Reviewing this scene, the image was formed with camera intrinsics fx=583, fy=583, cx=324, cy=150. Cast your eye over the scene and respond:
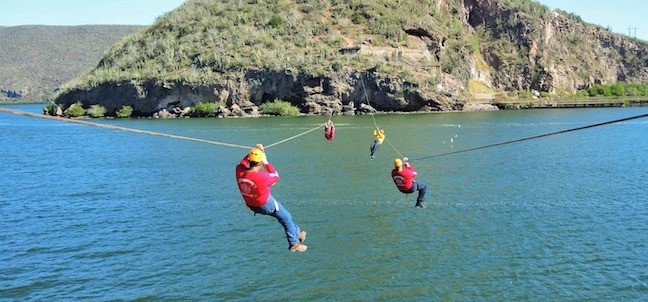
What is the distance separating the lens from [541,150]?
65.2m

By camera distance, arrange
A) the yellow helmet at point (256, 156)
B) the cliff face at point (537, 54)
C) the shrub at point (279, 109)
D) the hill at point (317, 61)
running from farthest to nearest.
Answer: the cliff face at point (537, 54)
the hill at point (317, 61)
the shrub at point (279, 109)
the yellow helmet at point (256, 156)

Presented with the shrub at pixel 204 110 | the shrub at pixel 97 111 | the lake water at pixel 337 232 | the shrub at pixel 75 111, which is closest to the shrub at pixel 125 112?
the shrub at pixel 97 111

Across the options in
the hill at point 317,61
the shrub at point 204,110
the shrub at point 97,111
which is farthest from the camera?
the shrub at point 97,111

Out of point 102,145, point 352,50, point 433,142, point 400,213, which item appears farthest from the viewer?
point 352,50

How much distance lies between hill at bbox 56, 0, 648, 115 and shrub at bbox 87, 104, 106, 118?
2884 mm

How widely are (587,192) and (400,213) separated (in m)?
14.4

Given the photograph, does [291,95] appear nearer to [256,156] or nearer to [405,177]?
[405,177]

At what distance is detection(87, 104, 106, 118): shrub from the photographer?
459 ft

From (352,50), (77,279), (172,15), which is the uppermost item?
(172,15)

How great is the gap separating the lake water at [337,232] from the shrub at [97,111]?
85821 mm

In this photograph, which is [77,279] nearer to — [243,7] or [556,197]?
[556,197]

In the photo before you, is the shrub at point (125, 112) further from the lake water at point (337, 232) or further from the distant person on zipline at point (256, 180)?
the distant person on zipline at point (256, 180)

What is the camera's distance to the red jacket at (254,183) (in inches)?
570

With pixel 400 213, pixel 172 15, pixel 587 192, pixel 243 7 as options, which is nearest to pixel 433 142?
pixel 587 192
